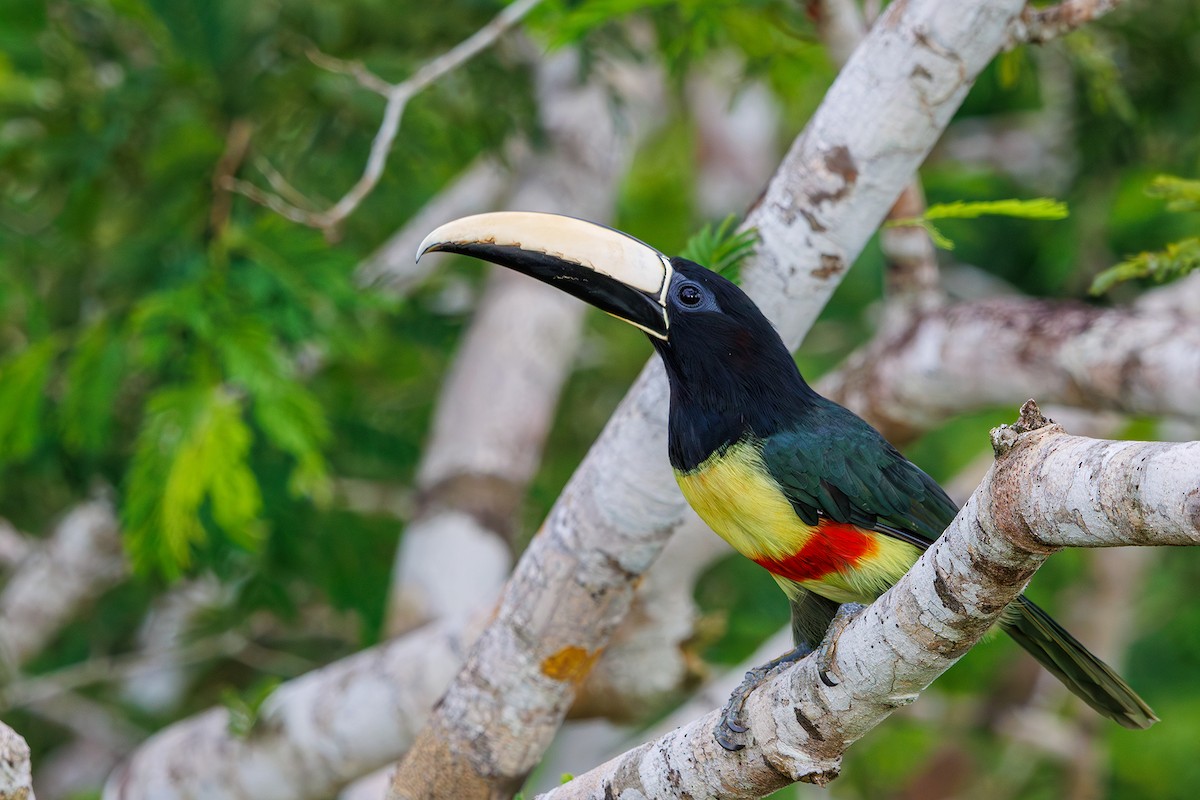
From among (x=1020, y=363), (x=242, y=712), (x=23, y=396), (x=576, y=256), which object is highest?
(x=1020, y=363)

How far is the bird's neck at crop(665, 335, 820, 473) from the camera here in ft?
8.46

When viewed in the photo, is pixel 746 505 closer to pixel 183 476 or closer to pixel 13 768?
pixel 13 768

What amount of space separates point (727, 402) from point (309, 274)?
1.66 meters

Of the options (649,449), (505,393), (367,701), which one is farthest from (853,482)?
(505,393)

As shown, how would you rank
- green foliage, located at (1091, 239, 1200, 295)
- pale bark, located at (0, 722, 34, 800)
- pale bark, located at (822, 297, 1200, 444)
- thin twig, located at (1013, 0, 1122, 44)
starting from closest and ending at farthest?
1. pale bark, located at (0, 722, 34, 800)
2. green foliage, located at (1091, 239, 1200, 295)
3. thin twig, located at (1013, 0, 1122, 44)
4. pale bark, located at (822, 297, 1200, 444)

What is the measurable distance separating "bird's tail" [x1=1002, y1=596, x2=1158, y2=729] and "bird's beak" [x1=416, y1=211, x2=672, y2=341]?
89 centimetres

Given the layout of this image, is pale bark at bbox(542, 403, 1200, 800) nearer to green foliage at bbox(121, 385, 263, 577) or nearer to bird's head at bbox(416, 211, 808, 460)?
bird's head at bbox(416, 211, 808, 460)

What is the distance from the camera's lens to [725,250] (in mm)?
2791

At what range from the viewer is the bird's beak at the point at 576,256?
2.58 metres

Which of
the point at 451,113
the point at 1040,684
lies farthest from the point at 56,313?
the point at 1040,684

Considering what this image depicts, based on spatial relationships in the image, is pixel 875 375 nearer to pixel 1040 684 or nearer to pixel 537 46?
pixel 537 46

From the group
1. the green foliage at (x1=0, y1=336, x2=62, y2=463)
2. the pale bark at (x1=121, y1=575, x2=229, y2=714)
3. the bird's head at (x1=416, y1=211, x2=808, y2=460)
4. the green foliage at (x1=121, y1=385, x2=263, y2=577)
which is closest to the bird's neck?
the bird's head at (x1=416, y1=211, x2=808, y2=460)

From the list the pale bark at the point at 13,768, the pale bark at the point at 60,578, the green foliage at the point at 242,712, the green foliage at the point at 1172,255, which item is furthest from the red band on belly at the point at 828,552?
the pale bark at the point at 60,578

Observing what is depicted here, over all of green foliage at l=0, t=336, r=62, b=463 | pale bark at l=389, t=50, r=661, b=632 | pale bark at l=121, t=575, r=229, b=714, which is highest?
pale bark at l=389, t=50, r=661, b=632
